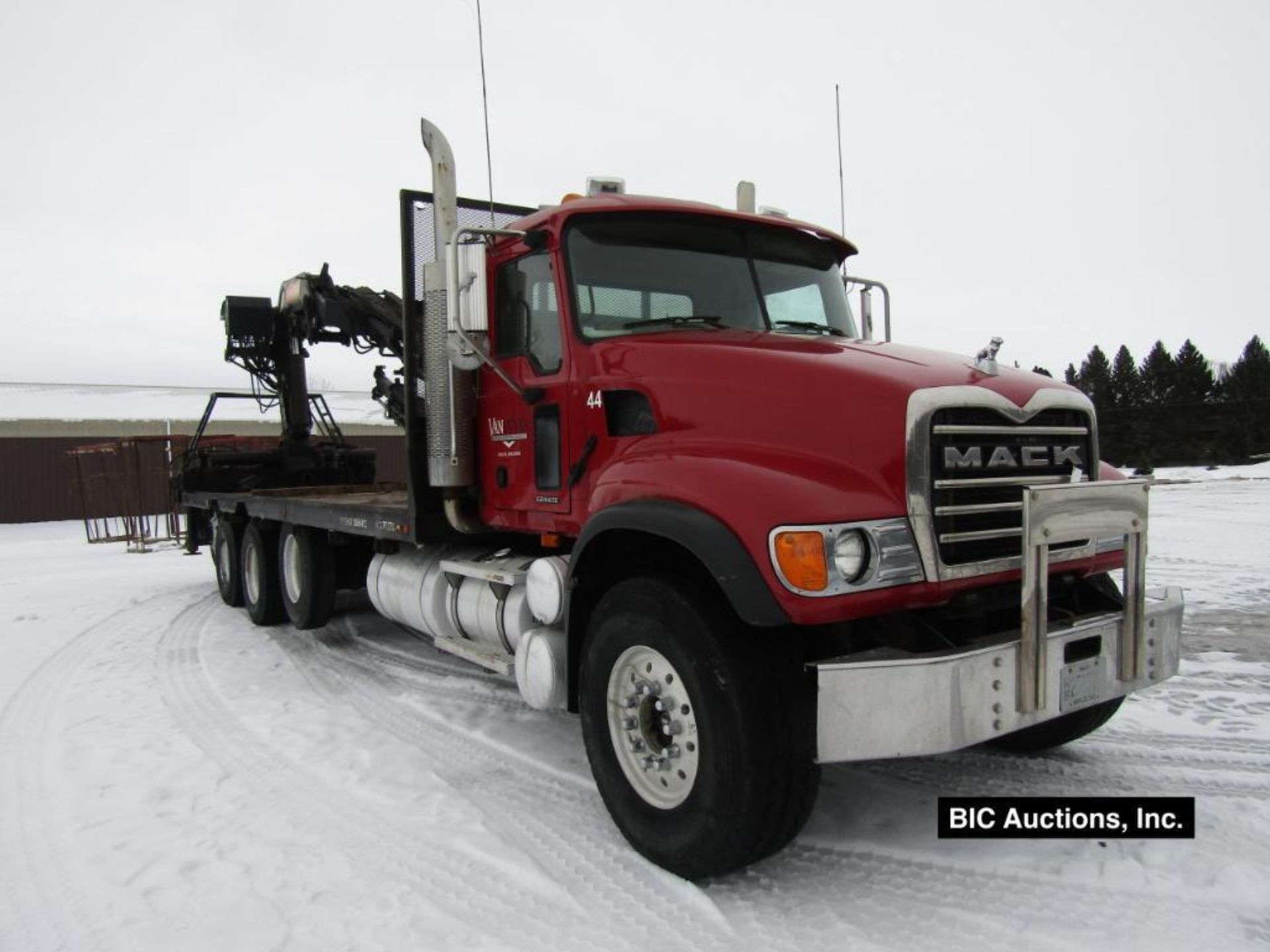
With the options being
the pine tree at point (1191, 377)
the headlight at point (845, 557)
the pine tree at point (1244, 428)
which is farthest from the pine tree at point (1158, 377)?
the headlight at point (845, 557)

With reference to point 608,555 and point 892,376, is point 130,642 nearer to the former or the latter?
point 608,555

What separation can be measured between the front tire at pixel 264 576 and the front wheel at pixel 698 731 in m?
5.65

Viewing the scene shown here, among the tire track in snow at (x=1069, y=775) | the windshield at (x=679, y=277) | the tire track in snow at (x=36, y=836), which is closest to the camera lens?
the tire track in snow at (x=36, y=836)

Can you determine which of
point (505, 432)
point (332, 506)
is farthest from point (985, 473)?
point (332, 506)

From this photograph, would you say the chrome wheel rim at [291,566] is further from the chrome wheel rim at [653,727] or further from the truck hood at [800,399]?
the chrome wheel rim at [653,727]

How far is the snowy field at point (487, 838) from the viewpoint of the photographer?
9.42ft

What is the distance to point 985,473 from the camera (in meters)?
3.12

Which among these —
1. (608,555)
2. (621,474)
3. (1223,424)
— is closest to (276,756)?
(608,555)

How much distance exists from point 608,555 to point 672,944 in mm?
1503

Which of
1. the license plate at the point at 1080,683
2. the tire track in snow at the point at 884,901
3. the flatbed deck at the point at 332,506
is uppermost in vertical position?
the flatbed deck at the point at 332,506

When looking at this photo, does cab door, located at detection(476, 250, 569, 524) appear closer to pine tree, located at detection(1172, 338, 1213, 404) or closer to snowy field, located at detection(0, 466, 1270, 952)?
snowy field, located at detection(0, 466, 1270, 952)

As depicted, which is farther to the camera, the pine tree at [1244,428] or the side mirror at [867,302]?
the pine tree at [1244,428]

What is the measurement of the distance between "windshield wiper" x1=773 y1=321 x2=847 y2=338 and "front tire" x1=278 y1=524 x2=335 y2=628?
15.8 ft

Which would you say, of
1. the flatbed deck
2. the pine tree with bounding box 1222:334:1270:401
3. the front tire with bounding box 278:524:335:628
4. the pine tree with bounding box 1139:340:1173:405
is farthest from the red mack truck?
the pine tree with bounding box 1139:340:1173:405
